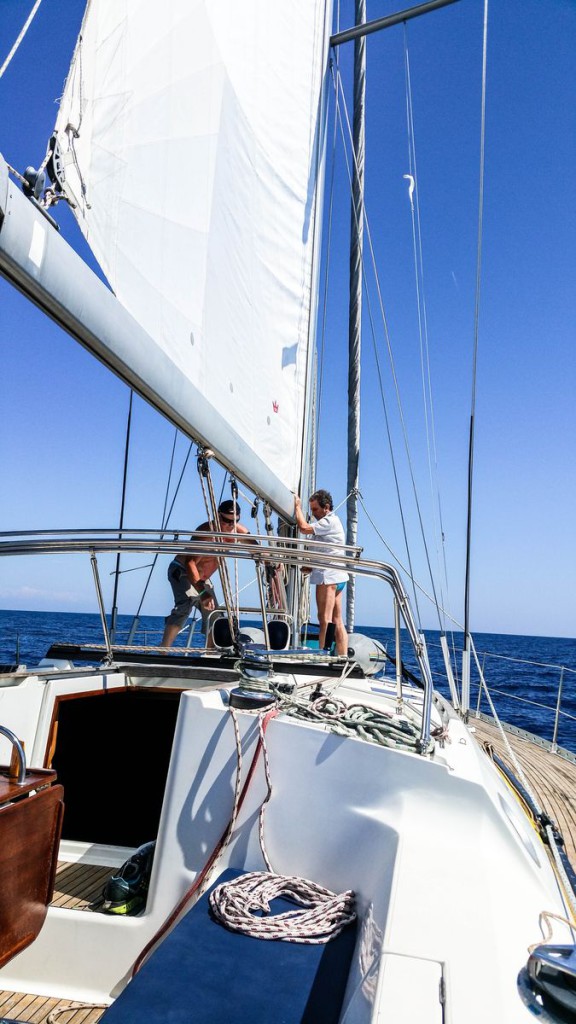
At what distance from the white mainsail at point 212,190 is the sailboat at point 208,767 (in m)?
0.02

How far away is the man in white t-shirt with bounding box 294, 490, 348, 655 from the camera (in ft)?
14.1

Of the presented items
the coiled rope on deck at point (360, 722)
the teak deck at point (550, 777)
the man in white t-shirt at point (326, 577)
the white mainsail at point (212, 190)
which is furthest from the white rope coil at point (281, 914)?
the man in white t-shirt at point (326, 577)

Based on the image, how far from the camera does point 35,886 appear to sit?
128cm

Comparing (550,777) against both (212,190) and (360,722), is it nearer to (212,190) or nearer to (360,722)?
(360,722)

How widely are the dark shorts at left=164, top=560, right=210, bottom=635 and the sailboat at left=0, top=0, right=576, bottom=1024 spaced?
0.57m

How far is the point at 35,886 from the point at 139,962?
0.74 metres

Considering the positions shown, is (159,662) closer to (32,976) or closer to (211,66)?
(32,976)

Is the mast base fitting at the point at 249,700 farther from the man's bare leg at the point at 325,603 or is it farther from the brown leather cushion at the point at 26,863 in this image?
the man's bare leg at the point at 325,603

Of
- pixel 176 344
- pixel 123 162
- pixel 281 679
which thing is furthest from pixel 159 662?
pixel 123 162

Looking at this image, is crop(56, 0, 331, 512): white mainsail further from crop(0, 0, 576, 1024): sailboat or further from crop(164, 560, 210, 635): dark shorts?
crop(164, 560, 210, 635): dark shorts

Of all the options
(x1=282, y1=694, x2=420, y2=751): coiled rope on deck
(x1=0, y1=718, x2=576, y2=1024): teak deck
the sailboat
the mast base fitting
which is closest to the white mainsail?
the sailboat

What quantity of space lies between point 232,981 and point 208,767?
0.64 meters

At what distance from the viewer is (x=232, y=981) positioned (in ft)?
4.50

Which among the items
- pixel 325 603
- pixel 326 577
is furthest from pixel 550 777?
pixel 326 577
